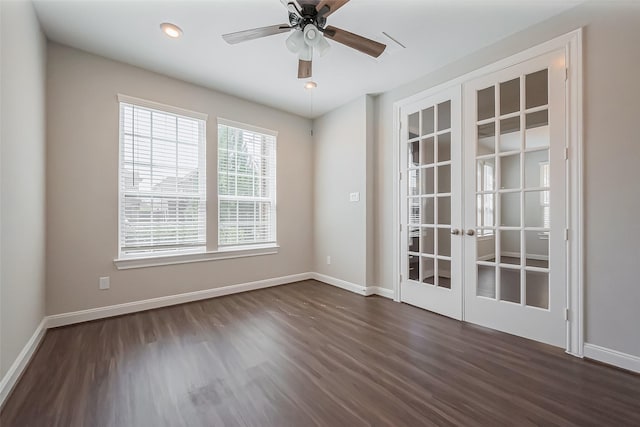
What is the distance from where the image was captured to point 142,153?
10.2 feet

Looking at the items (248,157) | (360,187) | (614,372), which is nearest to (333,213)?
(360,187)

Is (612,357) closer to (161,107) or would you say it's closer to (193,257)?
(193,257)

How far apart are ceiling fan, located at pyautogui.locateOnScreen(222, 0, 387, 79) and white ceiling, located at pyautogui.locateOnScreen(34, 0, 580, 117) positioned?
1.25 feet

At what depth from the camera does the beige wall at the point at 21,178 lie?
165 centimetres

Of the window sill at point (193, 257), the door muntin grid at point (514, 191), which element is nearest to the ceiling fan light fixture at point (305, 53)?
the door muntin grid at point (514, 191)

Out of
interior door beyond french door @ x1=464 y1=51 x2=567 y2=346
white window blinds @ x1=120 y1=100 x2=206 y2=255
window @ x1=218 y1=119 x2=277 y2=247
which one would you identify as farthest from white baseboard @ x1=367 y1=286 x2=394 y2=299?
white window blinds @ x1=120 y1=100 x2=206 y2=255

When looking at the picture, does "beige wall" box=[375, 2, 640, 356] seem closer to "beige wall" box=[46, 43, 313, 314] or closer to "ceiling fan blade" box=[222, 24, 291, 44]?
"ceiling fan blade" box=[222, 24, 291, 44]

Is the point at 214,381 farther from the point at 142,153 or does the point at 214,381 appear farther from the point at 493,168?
the point at 493,168

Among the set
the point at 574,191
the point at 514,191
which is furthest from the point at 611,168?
the point at 514,191

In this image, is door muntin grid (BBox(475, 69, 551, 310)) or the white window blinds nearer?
door muntin grid (BBox(475, 69, 551, 310))

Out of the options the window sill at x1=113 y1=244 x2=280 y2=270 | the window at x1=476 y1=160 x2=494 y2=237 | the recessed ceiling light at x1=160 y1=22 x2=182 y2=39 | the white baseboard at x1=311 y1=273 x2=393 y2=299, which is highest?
the recessed ceiling light at x1=160 y1=22 x2=182 y2=39

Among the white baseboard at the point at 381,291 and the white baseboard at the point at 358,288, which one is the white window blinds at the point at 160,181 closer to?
the white baseboard at the point at 358,288

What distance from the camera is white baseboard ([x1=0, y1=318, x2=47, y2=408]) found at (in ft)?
5.30

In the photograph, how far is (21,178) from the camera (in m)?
1.94
